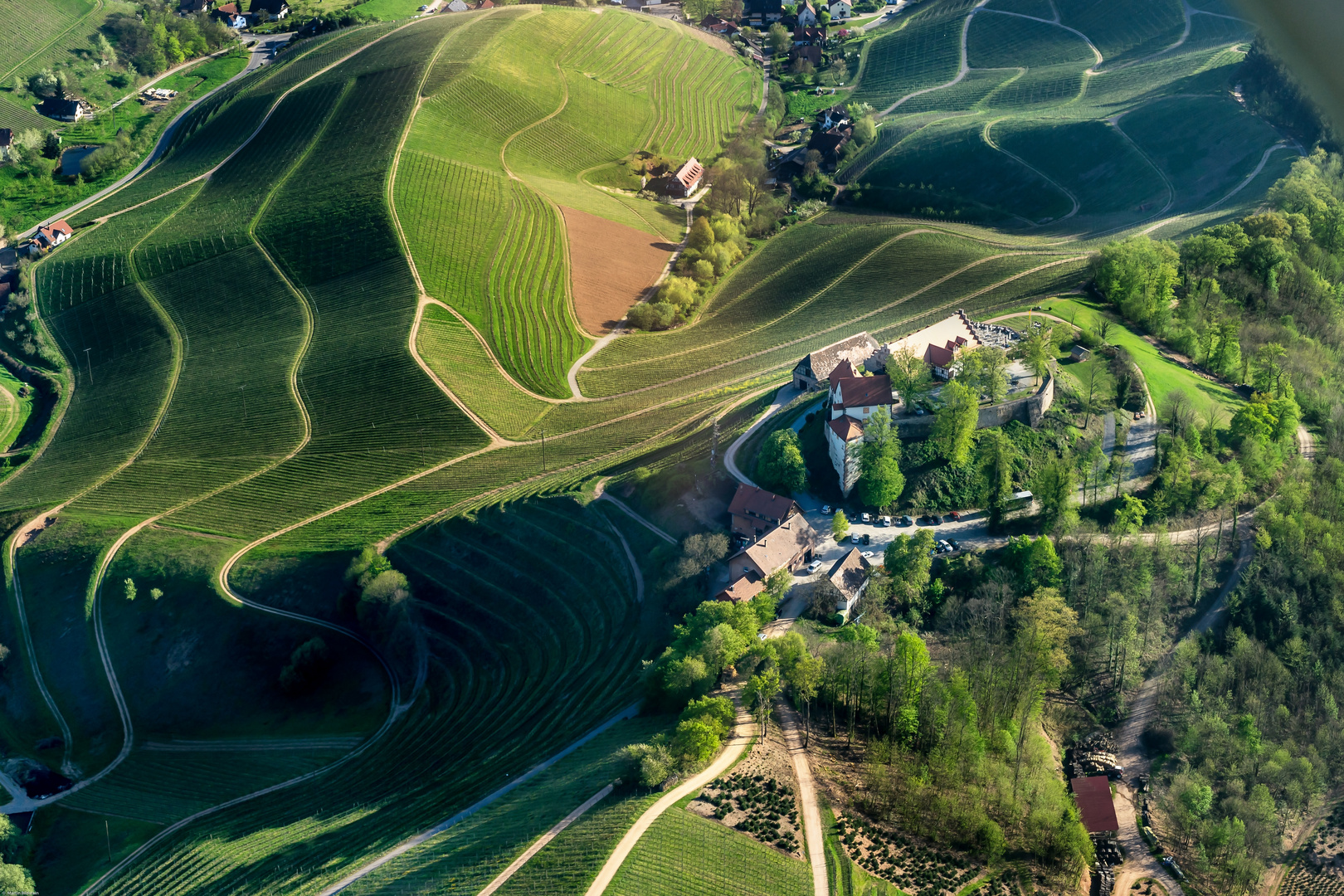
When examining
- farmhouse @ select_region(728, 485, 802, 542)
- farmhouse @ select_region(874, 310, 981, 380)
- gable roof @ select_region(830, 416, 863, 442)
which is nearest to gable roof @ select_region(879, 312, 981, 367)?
farmhouse @ select_region(874, 310, 981, 380)

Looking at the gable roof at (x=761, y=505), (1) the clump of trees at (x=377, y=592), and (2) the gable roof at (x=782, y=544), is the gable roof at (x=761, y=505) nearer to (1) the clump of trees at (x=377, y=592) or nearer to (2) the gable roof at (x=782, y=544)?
(2) the gable roof at (x=782, y=544)

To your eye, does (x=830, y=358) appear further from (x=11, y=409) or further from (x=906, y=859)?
(x=11, y=409)

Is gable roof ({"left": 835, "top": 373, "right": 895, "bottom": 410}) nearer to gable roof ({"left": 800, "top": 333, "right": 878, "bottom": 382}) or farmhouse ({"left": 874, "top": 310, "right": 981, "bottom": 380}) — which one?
farmhouse ({"left": 874, "top": 310, "right": 981, "bottom": 380})

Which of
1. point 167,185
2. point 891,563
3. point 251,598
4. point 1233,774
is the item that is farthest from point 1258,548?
point 167,185

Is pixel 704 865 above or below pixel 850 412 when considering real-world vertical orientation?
below

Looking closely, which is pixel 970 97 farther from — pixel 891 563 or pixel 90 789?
pixel 90 789

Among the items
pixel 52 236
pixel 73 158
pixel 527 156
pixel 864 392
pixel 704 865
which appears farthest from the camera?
pixel 73 158

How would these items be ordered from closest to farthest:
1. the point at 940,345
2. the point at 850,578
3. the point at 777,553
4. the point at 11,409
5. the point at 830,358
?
the point at 850,578 < the point at 777,553 < the point at 940,345 < the point at 830,358 < the point at 11,409

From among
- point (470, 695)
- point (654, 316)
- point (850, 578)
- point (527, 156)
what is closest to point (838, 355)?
point (850, 578)
